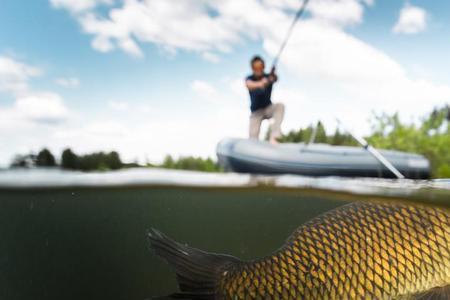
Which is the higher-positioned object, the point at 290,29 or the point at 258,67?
the point at 290,29

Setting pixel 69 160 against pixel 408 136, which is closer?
pixel 408 136

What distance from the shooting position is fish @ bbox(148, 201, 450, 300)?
2443 millimetres

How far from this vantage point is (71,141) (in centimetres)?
617

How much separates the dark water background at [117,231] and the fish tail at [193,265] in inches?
238

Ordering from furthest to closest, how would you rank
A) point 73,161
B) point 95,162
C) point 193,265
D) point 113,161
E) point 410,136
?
1. point 73,161
2. point 95,162
3. point 113,161
4. point 410,136
5. point 193,265

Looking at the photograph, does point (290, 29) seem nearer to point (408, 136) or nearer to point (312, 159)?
point (312, 159)

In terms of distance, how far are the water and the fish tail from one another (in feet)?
12.9

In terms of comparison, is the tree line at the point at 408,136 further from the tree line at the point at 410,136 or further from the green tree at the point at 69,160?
the green tree at the point at 69,160

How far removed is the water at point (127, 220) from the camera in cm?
787

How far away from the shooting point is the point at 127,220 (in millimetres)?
11961

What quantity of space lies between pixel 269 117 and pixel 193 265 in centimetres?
281

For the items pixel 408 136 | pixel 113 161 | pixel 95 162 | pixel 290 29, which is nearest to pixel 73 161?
pixel 95 162

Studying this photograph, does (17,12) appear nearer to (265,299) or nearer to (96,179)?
(96,179)

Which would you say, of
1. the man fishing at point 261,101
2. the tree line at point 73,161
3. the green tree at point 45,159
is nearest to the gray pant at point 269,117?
the man fishing at point 261,101
